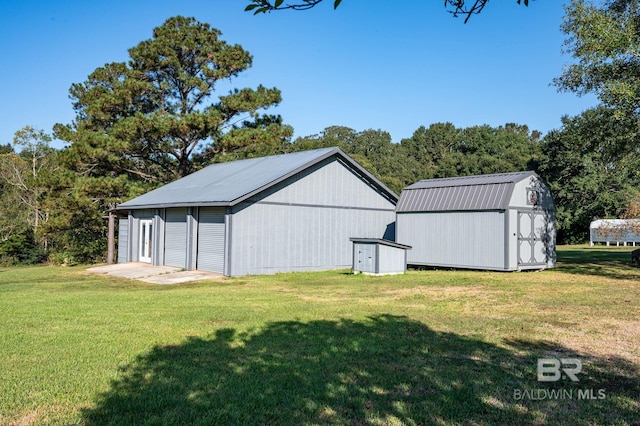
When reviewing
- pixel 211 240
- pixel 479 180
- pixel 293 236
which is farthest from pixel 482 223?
pixel 211 240

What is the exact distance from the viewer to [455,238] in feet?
62.5

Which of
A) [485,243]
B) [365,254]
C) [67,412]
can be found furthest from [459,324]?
[485,243]

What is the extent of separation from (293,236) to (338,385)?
13612mm

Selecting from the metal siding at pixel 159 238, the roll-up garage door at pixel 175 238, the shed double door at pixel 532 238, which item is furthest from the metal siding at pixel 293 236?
the shed double door at pixel 532 238

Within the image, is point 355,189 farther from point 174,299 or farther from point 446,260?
point 174,299

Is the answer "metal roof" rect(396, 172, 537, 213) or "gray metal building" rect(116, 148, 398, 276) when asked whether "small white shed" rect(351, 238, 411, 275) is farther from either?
"metal roof" rect(396, 172, 537, 213)

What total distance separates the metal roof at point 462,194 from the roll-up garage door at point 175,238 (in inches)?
342

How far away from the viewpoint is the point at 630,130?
1705 centimetres

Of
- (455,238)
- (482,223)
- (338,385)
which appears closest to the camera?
(338,385)

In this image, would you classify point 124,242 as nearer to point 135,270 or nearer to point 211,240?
point 135,270

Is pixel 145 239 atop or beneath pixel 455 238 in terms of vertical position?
beneath

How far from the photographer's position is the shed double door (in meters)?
18.2

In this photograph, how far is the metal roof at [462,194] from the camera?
18.1 metres

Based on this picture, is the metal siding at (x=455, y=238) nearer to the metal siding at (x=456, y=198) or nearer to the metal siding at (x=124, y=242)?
the metal siding at (x=456, y=198)
